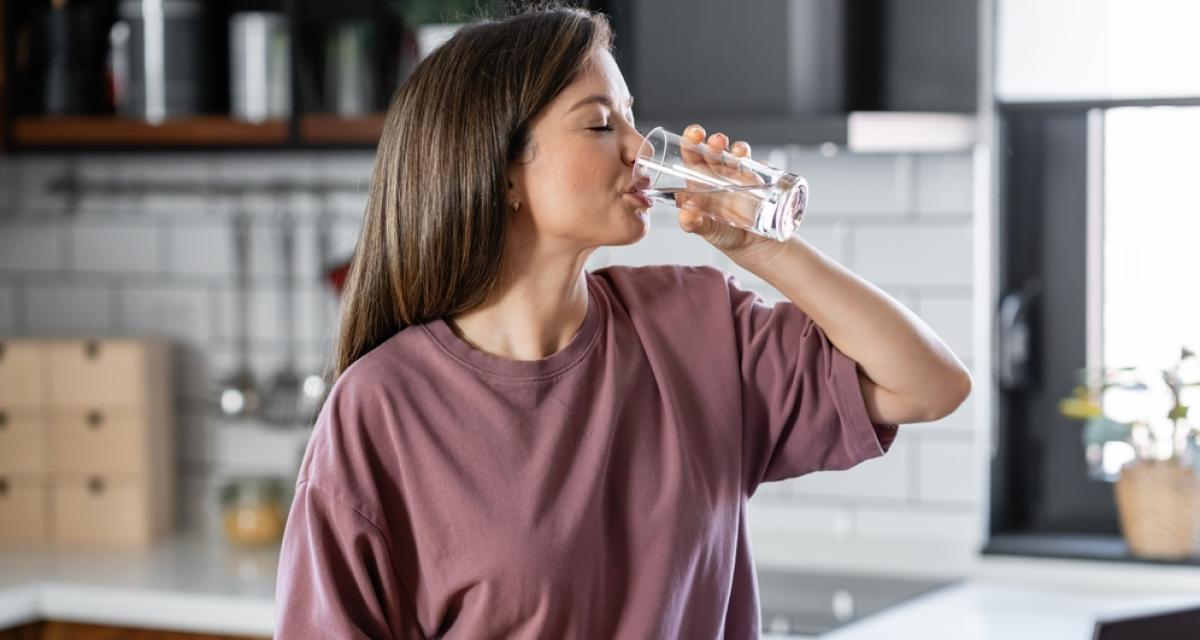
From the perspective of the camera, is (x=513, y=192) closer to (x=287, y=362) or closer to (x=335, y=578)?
(x=335, y=578)

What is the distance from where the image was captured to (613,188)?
1.33m

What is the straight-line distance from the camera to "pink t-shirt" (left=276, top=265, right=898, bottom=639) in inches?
51.7

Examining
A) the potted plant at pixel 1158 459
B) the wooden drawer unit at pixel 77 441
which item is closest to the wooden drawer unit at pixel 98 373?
the wooden drawer unit at pixel 77 441

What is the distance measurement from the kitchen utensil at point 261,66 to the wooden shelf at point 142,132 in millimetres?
35

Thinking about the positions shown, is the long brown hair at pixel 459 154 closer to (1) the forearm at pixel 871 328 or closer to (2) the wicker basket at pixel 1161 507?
(1) the forearm at pixel 871 328

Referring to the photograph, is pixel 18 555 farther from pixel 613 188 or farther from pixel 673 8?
pixel 613 188

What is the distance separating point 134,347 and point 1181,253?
176 cm

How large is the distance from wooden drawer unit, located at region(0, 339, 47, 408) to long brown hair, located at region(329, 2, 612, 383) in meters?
1.61

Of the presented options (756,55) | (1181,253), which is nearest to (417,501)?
(756,55)

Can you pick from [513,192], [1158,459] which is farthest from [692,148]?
[1158,459]

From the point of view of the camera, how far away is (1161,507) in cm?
236

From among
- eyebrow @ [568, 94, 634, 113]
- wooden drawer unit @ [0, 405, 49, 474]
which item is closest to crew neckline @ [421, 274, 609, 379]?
eyebrow @ [568, 94, 634, 113]

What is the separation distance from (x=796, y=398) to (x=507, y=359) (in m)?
0.26

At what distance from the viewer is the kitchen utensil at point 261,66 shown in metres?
2.69
